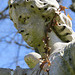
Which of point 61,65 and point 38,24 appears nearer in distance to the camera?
point 61,65

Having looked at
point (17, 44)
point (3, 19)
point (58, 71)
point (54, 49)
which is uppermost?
point (3, 19)

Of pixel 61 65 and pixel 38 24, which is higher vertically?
pixel 38 24

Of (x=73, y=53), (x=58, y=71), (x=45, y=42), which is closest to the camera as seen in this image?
(x=73, y=53)

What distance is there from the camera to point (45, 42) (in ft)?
5.71

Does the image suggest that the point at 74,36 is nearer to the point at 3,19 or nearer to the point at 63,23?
the point at 63,23

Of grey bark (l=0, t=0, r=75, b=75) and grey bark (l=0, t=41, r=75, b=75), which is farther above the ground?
grey bark (l=0, t=0, r=75, b=75)

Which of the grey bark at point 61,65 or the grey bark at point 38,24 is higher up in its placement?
the grey bark at point 38,24

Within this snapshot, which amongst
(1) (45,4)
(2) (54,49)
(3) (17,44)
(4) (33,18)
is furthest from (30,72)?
(3) (17,44)

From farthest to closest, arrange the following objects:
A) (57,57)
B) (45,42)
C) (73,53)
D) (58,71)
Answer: (45,42), (57,57), (58,71), (73,53)

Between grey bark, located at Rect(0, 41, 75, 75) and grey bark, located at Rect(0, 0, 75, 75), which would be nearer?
grey bark, located at Rect(0, 41, 75, 75)

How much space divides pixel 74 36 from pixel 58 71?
1.54 ft

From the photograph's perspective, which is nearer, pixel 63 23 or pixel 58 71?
pixel 58 71

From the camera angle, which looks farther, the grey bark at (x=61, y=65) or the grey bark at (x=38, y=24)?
the grey bark at (x=38, y=24)

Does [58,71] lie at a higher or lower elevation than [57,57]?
lower
